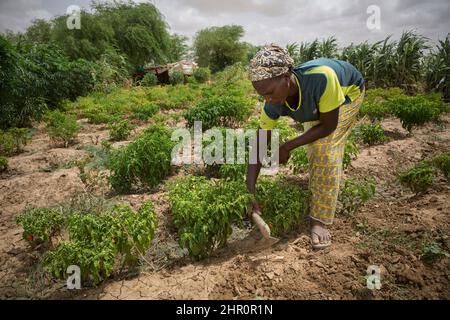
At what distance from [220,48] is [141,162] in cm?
3677

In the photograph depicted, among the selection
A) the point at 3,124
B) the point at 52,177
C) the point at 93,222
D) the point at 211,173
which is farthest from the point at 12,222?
the point at 3,124

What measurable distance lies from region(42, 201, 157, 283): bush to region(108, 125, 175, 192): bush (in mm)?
1424

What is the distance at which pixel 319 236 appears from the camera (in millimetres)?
2592

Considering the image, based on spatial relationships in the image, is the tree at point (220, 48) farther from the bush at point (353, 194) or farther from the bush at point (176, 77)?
the bush at point (353, 194)

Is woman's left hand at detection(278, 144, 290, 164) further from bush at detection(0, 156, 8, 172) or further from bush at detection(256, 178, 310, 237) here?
bush at detection(0, 156, 8, 172)

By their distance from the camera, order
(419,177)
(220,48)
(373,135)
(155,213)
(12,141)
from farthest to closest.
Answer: (220,48) → (12,141) → (373,135) → (419,177) → (155,213)

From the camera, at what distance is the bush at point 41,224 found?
2838mm

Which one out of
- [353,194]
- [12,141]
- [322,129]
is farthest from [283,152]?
[12,141]

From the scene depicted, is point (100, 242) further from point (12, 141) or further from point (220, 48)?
point (220, 48)

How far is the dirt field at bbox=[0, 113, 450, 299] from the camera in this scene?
7.00ft

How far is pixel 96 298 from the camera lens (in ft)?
7.47

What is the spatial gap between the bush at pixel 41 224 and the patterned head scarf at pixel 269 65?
2363 millimetres

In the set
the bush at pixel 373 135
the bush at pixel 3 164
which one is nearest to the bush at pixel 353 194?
the bush at pixel 373 135

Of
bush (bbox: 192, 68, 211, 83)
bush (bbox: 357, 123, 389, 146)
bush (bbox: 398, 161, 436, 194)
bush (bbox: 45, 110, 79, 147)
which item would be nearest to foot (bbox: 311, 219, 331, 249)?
bush (bbox: 398, 161, 436, 194)
